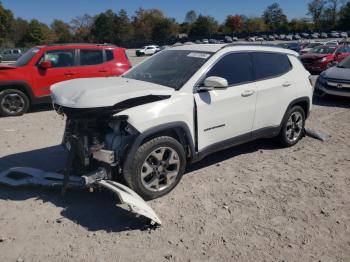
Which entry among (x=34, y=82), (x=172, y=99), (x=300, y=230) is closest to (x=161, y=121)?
(x=172, y=99)

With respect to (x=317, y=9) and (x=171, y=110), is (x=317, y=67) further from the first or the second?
(x=317, y=9)

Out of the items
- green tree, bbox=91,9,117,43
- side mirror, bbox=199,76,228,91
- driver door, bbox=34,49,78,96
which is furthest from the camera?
green tree, bbox=91,9,117,43

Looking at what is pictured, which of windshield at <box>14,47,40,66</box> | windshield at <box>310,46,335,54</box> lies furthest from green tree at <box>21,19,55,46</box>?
windshield at <box>14,47,40,66</box>

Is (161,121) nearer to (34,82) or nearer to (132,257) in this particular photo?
(132,257)

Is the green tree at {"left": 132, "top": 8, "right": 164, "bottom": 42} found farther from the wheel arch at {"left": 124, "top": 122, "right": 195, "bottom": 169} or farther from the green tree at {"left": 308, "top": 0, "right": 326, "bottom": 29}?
the wheel arch at {"left": 124, "top": 122, "right": 195, "bottom": 169}

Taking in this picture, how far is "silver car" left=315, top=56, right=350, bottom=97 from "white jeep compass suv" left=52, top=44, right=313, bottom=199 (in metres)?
4.87

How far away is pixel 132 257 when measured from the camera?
10.4 ft

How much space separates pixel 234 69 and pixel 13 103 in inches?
234

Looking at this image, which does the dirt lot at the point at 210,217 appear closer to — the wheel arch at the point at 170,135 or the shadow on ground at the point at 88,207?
the shadow on ground at the point at 88,207

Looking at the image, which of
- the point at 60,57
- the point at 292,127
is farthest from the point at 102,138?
the point at 60,57

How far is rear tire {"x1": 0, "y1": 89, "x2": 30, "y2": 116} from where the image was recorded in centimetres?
837

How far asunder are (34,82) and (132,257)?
6690mm

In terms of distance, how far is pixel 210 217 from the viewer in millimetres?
3822

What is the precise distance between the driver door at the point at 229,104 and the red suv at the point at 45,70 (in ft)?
17.6
